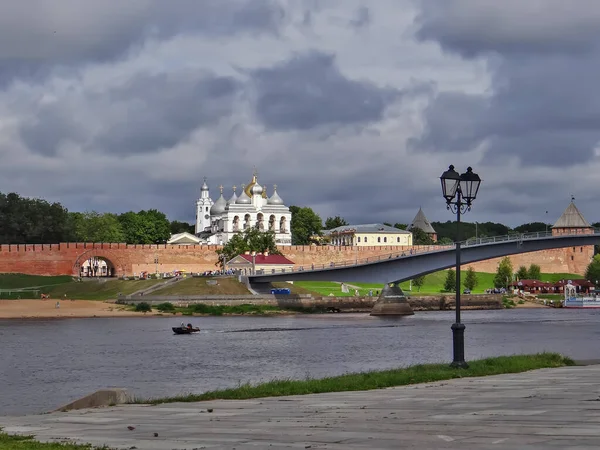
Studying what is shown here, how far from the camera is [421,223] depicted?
169500 millimetres

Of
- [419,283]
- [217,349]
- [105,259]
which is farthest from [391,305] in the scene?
[105,259]

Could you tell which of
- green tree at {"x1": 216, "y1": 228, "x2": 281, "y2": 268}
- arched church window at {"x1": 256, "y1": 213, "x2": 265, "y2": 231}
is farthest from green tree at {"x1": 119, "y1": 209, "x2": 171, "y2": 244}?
green tree at {"x1": 216, "y1": 228, "x2": 281, "y2": 268}

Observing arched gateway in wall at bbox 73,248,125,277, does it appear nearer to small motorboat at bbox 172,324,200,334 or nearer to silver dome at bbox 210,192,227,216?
silver dome at bbox 210,192,227,216

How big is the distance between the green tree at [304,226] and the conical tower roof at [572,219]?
31376mm

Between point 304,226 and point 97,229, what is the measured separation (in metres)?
27.3

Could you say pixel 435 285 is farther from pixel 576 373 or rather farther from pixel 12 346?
pixel 576 373

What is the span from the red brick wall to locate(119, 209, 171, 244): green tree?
2408 cm

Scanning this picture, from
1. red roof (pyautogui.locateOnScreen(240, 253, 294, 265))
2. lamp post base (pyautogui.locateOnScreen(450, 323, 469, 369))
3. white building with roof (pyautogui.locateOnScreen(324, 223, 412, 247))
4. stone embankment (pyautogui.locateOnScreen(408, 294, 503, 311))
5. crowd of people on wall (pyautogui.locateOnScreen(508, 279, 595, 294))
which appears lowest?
lamp post base (pyautogui.locateOnScreen(450, 323, 469, 369))

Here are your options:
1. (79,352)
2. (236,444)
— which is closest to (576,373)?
(236,444)

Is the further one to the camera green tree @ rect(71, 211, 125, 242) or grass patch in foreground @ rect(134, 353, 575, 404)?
green tree @ rect(71, 211, 125, 242)

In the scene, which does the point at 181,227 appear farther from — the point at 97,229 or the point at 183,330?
the point at 183,330

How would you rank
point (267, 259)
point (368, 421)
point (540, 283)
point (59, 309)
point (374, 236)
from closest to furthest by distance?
point (368, 421) → point (59, 309) → point (267, 259) → point (540, 283) → point (374, 236)

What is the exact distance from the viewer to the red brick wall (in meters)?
101

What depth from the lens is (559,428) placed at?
10.7 meters
